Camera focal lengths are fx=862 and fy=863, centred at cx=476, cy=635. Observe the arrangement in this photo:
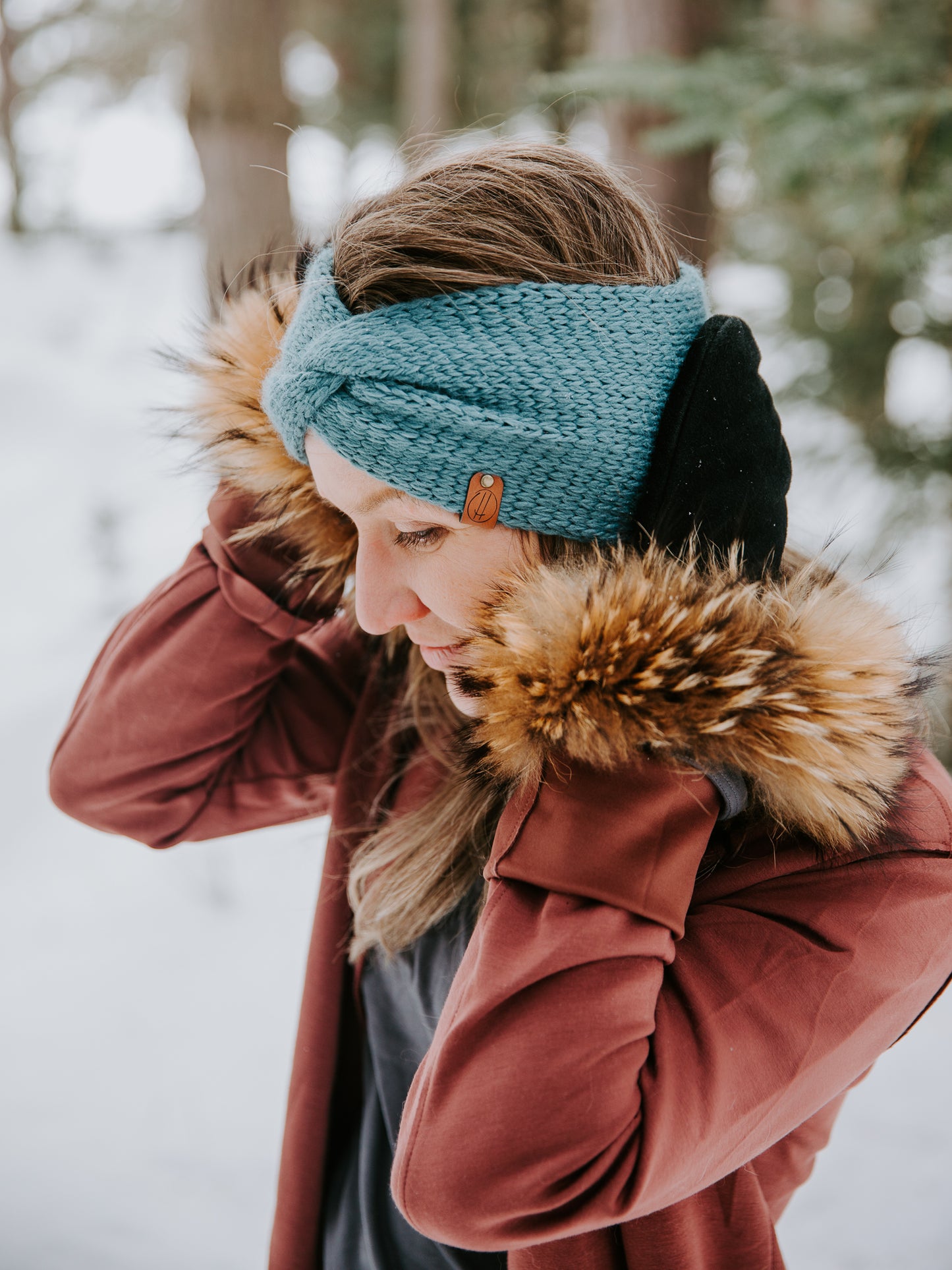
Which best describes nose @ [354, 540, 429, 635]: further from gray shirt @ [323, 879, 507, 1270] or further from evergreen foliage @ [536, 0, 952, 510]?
evergreen foliage @ [536, 0, 952, 510]

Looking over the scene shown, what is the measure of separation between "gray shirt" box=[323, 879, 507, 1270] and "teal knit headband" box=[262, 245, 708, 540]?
595 mm

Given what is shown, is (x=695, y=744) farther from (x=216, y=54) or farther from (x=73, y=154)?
(x=73, y=154)

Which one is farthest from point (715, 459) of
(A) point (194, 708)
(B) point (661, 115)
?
(B) point (661, 115)

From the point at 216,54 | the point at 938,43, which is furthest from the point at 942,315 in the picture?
the point at 216,54

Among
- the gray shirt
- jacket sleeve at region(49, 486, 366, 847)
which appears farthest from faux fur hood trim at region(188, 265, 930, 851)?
jacket sleeve at region(49, 486, 366, 847)

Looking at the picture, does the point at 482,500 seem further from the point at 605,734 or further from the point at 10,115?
the point at 10,115

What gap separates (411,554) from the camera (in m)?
1.08

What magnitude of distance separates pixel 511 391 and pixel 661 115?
10.2 ft

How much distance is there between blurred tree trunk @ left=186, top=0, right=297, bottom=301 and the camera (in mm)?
3176

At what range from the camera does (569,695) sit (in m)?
0.92

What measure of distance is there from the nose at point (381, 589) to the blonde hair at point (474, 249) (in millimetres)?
171

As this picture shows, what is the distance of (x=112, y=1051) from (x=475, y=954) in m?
2.34

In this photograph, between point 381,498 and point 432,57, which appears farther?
point 432,57

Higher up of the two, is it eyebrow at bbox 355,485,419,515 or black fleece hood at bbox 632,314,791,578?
black fleece hood at bbox 632,314,791,578
